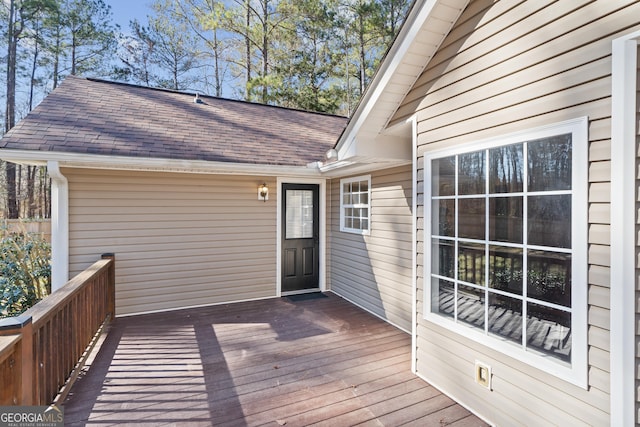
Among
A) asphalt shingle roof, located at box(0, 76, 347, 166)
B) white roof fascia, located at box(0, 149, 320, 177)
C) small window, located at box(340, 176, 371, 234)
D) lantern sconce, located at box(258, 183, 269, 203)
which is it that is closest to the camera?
white roof fascia, located at box(0, 149, 320, 177)

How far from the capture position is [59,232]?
14.0 ft

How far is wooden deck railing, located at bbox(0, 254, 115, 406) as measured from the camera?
73.8 inches

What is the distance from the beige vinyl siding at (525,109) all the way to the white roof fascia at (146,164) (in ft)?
8.45

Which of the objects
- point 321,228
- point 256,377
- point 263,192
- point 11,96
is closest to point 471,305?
point 256,377

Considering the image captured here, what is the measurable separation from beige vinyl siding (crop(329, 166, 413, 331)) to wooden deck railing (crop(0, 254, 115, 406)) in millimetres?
3585

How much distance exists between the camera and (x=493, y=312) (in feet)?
8.07

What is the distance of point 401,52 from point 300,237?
380 centimetres

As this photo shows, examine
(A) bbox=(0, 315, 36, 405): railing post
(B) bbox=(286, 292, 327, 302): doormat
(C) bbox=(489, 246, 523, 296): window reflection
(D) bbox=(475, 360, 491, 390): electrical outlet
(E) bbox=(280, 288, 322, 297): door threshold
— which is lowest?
(B) bbox=(286, 292, 327, 302): doormat

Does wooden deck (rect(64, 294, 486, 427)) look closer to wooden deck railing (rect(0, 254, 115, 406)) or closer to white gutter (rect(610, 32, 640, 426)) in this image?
wooden deck railing (rect(0, 254, 115, 406))

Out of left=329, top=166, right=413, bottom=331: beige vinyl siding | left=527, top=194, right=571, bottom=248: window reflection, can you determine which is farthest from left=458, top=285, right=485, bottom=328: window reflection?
left=329, top=166, right=413, bottom=331: beige vinyl siding

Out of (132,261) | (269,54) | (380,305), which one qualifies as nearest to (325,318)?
(380,305)

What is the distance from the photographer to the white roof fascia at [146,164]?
3.78m

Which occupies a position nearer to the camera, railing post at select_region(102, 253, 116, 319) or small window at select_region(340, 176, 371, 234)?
railing post at select_region(102, 253, 116, 319)

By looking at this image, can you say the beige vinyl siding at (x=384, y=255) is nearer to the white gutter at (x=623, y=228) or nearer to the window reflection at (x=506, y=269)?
the window reflection at (x=506, y=269)
